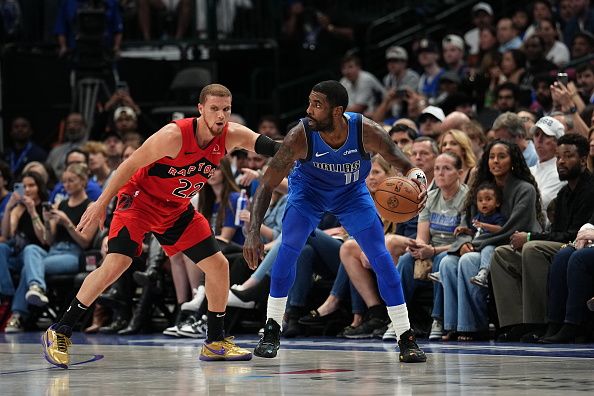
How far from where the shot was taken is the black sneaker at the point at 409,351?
7.63 metres

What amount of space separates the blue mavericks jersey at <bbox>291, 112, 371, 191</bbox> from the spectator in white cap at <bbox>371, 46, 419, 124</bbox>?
5.49m

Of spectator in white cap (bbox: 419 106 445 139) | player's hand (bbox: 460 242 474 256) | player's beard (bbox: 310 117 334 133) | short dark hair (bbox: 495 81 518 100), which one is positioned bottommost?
player's hand (bbox: 460 242 474 256)

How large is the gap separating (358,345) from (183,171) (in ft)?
7.09

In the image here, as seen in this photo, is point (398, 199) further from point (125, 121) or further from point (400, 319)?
point (125, 121)

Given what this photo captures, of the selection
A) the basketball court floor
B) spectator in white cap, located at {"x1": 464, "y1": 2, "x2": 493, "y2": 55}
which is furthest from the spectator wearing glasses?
spectator in white cap, located at {"x1": 464, "y1": 2, "x2": 493, "y2": 55}

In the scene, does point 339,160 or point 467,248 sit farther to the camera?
point 467,248

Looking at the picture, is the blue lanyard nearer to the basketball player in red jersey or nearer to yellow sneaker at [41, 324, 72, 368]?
the basketball player in red jersey

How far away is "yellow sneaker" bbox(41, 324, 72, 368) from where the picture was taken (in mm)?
7789

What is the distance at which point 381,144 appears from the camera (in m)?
7.72

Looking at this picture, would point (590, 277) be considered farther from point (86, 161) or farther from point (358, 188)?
point (86, 161)

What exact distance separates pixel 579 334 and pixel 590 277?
0.46m

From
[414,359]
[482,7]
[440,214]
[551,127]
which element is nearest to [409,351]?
[414,359]

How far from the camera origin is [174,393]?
6250 millimetres

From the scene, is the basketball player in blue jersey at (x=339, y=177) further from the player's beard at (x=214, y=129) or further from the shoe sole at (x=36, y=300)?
the shoe sole at (x=36, y=300)
